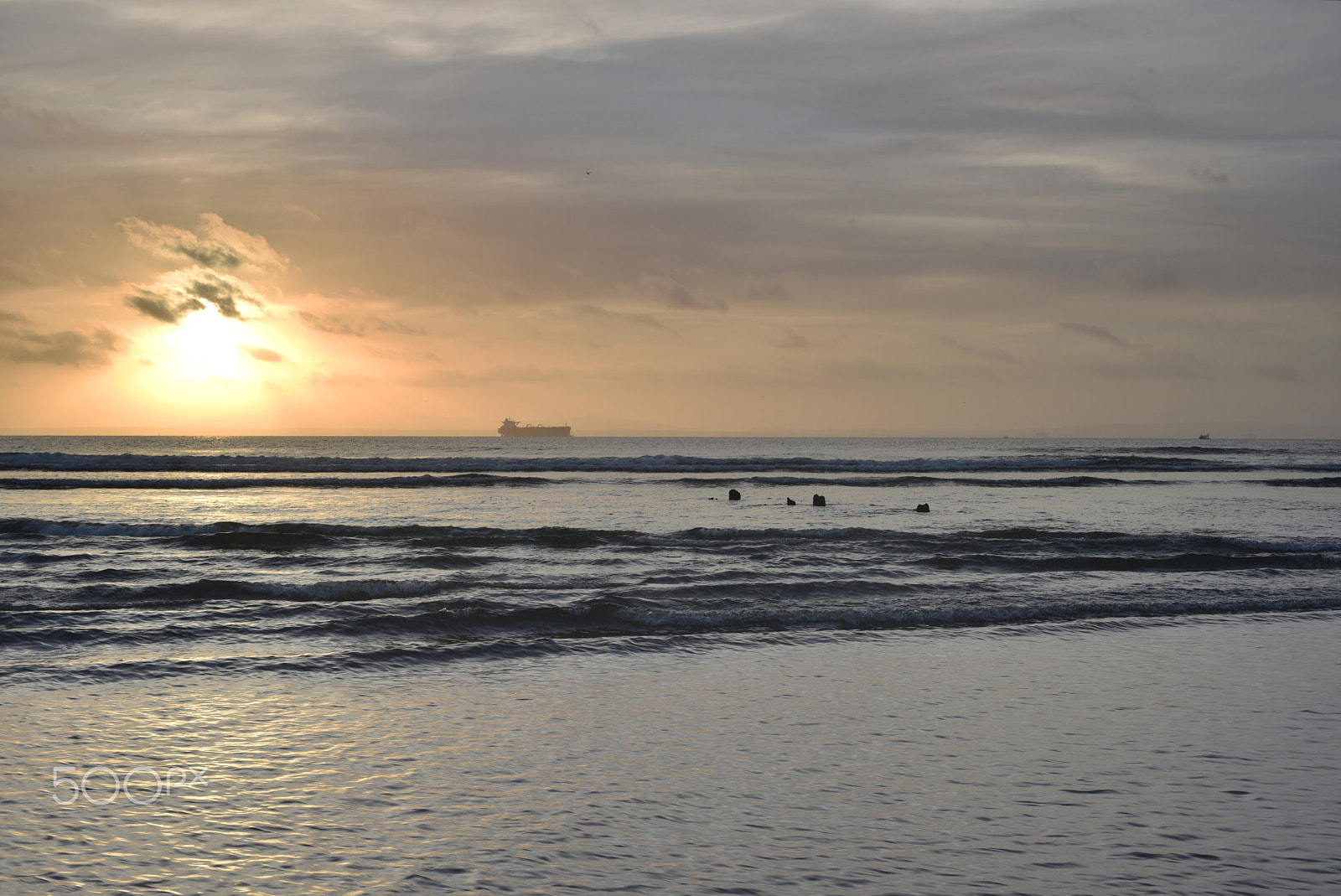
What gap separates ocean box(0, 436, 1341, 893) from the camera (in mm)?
5707

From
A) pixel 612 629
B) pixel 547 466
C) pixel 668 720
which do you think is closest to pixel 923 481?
pixel 547 466

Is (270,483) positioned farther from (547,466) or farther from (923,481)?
(923,481)

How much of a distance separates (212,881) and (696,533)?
68.3 feet

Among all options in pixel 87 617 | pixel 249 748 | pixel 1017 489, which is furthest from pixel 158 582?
pixel 1017 489

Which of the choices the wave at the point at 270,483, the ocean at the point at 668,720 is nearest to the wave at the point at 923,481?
the wave at the point at 270,483

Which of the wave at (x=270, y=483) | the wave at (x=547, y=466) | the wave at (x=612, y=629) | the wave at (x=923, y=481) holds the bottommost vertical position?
the wave at (x=612, y=629)

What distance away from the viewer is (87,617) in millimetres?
13500

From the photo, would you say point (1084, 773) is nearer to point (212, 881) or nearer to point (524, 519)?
point (212, 881)

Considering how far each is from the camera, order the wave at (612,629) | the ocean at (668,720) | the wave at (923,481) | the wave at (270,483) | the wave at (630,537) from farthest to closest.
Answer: the wave at (923,481) < the wave at (270,483) < the wave at (630,537) < the wave at (612,629) < the ocean at (668,720)

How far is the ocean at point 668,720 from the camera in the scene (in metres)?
5.71

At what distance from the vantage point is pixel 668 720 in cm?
865

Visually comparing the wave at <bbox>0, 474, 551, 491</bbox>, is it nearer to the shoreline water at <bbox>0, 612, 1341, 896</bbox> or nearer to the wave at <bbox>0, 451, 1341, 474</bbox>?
the wave at <bbox>0, 451, 1341, 474</bbox>

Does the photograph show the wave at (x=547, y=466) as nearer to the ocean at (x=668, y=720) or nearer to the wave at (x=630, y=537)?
the wave at (x=630, y=537)

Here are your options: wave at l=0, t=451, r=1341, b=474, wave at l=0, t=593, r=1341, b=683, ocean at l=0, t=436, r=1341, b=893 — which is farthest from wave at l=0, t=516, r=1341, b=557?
wave at l=0, t=451, r=1341, b=474
